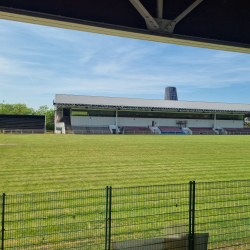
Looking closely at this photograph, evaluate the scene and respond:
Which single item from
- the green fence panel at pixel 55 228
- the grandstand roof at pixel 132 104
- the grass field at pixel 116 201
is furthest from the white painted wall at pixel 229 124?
the green fence panel at pixel 55 228

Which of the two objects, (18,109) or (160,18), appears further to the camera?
(18,109)

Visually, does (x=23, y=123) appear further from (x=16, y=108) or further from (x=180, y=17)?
(x=16, y=108)

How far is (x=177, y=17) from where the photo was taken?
5.34 m

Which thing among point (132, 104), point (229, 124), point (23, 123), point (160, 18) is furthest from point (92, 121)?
point (160, 18)

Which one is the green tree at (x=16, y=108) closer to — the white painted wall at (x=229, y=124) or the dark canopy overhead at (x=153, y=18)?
the white painted wall at (x=229, y=124)

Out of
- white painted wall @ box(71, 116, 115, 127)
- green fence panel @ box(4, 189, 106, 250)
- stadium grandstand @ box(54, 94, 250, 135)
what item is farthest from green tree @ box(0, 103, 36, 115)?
Answer: green fence panel @ box(4, 189, 106, 250)

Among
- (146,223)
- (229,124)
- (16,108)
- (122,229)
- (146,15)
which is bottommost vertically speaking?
(122,229)

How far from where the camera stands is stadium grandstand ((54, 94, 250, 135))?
4688cm

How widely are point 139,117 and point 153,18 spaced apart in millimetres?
46400

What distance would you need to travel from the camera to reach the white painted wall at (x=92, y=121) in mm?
47188

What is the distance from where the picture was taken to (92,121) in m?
48.3

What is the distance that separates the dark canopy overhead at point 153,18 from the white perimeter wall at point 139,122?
140ft

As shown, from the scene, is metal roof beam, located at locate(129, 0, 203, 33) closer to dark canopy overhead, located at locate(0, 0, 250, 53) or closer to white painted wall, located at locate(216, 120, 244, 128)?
dark canopy overhead, located at locate(0, 0, 250, 53)

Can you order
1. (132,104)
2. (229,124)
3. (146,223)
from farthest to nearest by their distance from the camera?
(229,124) < (132,104) < (146,223)
